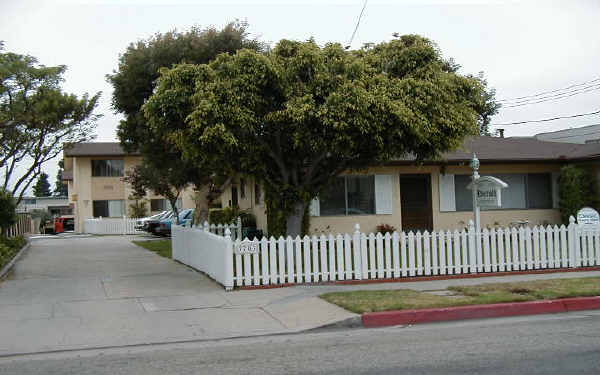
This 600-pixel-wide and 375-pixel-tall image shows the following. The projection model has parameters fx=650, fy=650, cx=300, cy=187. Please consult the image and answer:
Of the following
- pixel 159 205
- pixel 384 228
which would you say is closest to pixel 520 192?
pixel 384 228

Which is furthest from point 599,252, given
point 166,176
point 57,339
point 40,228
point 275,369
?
point 40,228

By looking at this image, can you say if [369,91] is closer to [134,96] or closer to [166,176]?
[134,96]

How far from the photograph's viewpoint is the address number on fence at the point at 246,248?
1258 centimetres

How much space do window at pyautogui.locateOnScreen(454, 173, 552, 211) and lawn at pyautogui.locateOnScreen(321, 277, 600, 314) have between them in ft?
28.2

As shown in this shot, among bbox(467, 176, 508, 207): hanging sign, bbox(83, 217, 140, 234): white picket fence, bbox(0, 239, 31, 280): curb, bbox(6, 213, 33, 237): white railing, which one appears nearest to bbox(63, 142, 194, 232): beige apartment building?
bbox(83, 217, 140, 234): white picket fence

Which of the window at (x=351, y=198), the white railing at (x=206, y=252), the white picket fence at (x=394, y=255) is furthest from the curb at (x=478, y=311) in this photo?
the window at (x=351, y=198)

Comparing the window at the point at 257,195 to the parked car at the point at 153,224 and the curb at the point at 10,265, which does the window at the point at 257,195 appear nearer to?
the curb at the point at 10,265

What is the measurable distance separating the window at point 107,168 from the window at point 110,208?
199cm

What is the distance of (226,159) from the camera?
1420 centimetres

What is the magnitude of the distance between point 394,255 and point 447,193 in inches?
310

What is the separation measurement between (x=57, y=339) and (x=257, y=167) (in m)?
6.77

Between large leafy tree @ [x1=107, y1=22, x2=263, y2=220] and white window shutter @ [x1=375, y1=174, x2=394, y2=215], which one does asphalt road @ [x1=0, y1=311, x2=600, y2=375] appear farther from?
large leafy tree @ [x1=107, y1=22, x2=263, y2=220]

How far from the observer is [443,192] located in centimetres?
2077

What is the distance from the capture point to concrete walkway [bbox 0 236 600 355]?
360 inches
